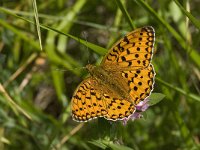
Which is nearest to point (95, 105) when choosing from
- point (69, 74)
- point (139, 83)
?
point (139, 83)

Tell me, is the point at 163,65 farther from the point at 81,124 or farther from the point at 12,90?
the point at 12,90

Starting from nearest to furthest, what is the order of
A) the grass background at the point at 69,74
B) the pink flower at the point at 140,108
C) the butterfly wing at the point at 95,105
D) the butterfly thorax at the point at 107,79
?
1. the butterfly wing at the point at 95,105
2. the butterfly thorax at the point at 107,79
3. the pink flower at the point at 140,108
4. the grass background at the point at 69,74

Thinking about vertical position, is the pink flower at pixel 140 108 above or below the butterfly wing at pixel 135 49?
below

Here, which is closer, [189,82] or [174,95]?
[174,95]

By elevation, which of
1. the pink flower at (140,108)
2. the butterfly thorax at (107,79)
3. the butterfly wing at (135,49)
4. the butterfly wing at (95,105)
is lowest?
the pink flower at (140,108)

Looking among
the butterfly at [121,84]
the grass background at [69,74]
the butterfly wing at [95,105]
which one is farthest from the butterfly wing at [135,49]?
the grass background at [69,74]

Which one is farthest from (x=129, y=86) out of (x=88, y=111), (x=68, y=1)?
(x=68, y=1)

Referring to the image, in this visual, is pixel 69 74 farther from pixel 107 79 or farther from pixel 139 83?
pixel 139 83

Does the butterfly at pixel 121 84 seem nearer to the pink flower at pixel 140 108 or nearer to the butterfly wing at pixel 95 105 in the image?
the butterfly wing at pixel 95 105
